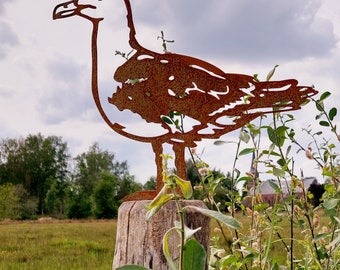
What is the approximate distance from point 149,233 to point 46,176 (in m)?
25.4

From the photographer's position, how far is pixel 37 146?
27.2 m

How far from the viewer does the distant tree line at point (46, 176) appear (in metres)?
21.8

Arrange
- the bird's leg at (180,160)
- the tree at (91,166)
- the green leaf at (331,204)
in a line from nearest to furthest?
the green leaf at (331,204)
the bird's leg at (180,160)
the tree at (91,166)

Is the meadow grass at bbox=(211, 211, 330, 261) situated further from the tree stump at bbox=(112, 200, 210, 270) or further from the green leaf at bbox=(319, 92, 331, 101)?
the green leaf at bbox=(319, 92, 331, 101)

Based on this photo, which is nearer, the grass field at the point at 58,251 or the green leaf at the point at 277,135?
the green leaf at the point at 277,135

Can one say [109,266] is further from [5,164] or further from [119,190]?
[5,164]

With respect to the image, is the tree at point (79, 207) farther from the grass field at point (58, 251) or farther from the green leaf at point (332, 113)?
the green leaf at point (332, 113)

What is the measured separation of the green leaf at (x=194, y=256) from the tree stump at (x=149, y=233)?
3.42 feet

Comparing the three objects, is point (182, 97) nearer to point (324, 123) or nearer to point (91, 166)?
point (324, 123)

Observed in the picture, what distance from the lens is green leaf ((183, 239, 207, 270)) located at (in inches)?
18.9

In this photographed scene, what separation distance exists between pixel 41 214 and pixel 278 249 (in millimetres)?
19455

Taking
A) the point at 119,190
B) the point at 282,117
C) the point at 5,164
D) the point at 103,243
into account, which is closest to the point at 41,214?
the point at 5,164

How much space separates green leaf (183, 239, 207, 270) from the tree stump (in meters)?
1.04

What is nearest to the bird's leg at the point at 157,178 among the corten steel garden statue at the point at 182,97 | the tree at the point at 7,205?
the corten steel garden statue at the point at 182,97
